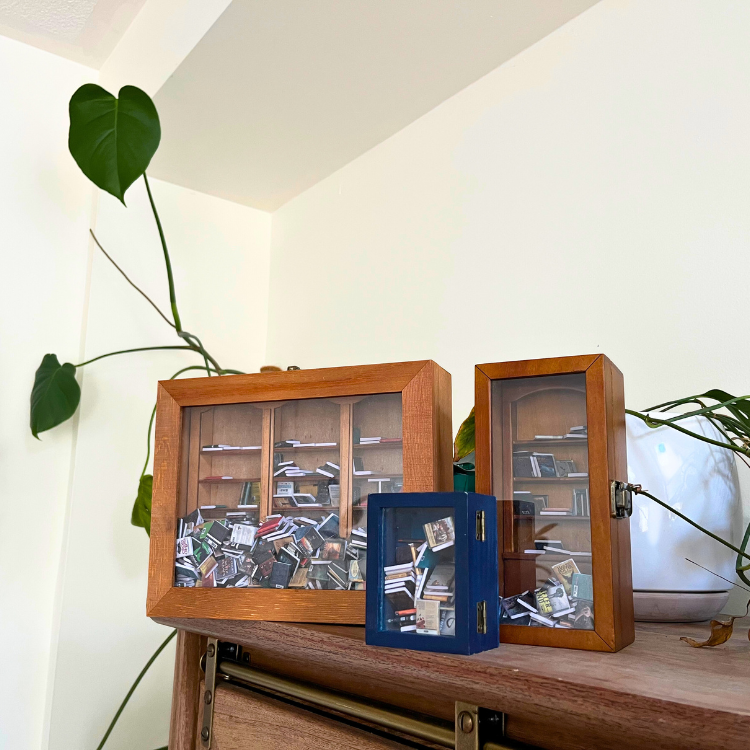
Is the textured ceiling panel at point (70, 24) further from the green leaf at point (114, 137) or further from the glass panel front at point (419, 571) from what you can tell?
the glass panel front at point (419, 571)

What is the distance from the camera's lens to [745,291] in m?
1.02

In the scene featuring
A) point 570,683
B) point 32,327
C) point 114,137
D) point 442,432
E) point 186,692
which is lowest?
point 186,692

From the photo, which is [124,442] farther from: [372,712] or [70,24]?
[372,712]

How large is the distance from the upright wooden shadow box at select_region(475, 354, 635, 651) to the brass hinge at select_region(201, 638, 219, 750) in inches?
16.2

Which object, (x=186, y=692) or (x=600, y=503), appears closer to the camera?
(x=600, y=503)

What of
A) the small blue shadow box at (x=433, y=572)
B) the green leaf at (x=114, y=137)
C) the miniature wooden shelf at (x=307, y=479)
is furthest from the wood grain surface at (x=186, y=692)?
the green leaf at (x=114, y=137)

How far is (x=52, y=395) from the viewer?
67.1 inches

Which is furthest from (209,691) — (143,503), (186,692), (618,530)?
(143,503)

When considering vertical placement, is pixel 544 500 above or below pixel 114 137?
below

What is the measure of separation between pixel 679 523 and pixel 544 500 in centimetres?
24

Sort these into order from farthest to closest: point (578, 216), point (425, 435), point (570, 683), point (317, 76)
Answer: point (317, 76) < point (578, 216) < point (425, 435) < point (570, 683)

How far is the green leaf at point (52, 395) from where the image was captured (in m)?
1.70

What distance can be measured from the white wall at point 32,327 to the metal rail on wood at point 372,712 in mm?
1109

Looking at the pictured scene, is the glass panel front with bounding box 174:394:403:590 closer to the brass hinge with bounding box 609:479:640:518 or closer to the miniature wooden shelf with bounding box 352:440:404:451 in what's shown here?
the miniature wooden shelf with bounding box 352:440:404:451
